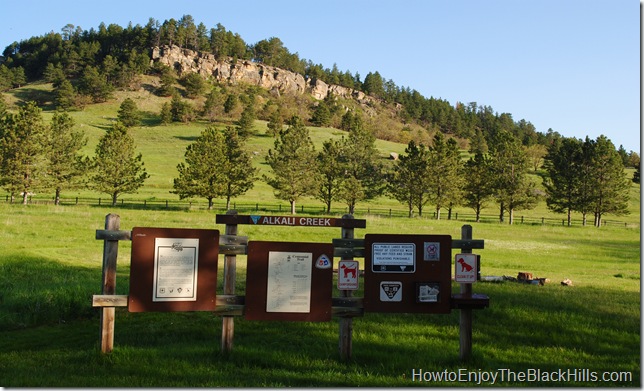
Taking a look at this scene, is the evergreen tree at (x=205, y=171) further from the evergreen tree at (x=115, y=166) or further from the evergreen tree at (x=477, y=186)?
the evergreen tree at (x=477, y=186)

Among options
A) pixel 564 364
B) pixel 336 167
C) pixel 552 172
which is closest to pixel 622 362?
pixel 564 364

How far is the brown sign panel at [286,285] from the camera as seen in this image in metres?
7.73

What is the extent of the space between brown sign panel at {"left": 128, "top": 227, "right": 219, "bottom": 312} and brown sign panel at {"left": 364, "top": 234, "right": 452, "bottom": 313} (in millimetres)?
2209

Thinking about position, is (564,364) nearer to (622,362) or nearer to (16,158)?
(622,362)

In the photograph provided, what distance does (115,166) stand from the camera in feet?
189

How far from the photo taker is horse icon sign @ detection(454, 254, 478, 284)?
25.6 ft

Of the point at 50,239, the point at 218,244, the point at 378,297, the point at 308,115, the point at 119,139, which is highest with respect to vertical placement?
the point at 308,115

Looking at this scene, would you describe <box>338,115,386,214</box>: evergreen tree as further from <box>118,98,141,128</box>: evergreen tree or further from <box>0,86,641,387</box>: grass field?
<box>118,98,141,128</box>: evergreen tree

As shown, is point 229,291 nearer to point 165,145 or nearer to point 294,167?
point 294,167

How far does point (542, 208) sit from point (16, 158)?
7389 centimetres

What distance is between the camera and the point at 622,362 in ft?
25.5

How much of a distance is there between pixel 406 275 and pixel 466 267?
2.77 ft

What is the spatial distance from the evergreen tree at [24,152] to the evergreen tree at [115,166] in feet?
17.0

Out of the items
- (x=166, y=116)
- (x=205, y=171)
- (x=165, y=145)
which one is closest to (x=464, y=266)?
(x=205, y=171)
